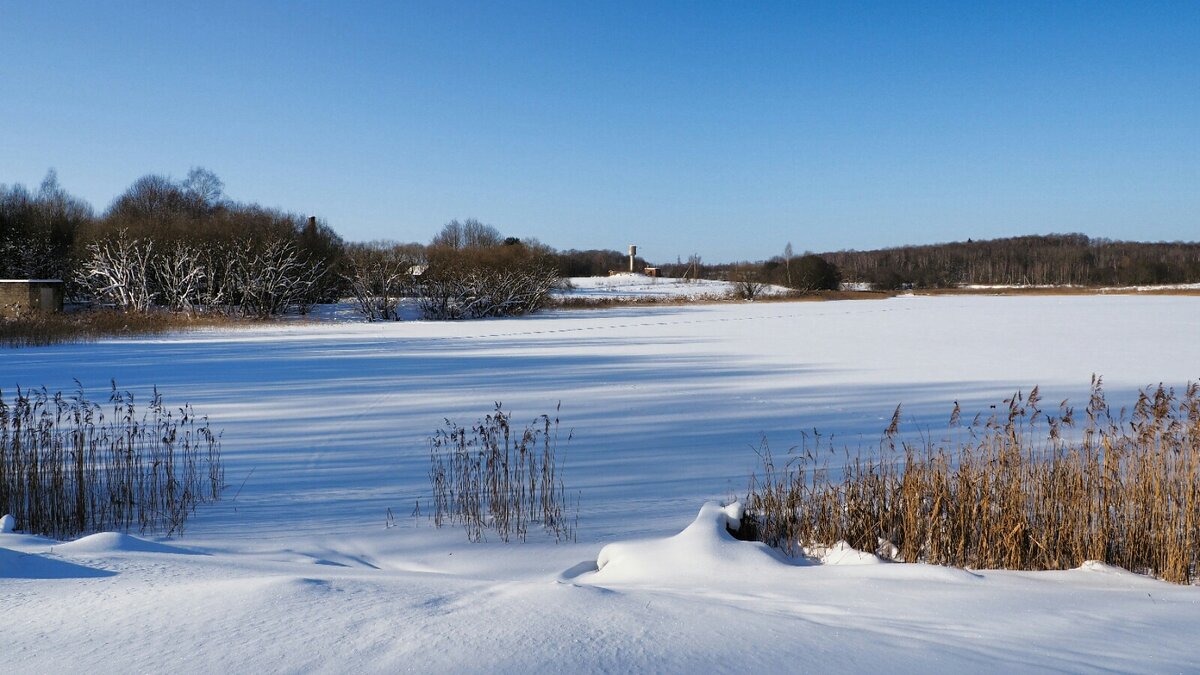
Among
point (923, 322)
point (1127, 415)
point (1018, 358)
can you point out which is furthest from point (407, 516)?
point (923, 322)

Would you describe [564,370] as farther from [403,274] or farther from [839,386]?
[403,274]

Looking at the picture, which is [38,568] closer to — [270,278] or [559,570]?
[559,570]

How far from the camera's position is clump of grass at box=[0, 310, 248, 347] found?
2097 centimetres

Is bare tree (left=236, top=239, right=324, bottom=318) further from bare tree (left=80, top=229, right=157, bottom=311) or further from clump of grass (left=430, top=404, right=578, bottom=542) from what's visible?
clump of grass (left=430, top=404, right=578, bottom=542)

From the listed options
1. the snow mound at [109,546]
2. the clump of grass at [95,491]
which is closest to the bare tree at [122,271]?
the clump of grass at [95,491]

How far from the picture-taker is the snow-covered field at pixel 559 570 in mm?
2725

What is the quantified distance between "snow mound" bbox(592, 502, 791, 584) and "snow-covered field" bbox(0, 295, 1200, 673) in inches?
0.6

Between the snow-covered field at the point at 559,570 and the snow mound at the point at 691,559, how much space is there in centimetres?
2

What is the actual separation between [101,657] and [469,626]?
1.13 meters

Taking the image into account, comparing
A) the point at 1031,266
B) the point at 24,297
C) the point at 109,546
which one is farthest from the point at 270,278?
the point at 1031,266

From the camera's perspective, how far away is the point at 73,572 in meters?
3.70

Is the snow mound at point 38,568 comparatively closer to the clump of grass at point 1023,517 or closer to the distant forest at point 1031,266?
the clump of grass at point 1023,517

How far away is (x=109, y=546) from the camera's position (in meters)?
4.43

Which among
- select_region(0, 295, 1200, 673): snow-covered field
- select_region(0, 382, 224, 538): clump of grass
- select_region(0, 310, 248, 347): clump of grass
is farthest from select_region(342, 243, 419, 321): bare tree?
select_region(0, 382, 224, 538): clump of grass
